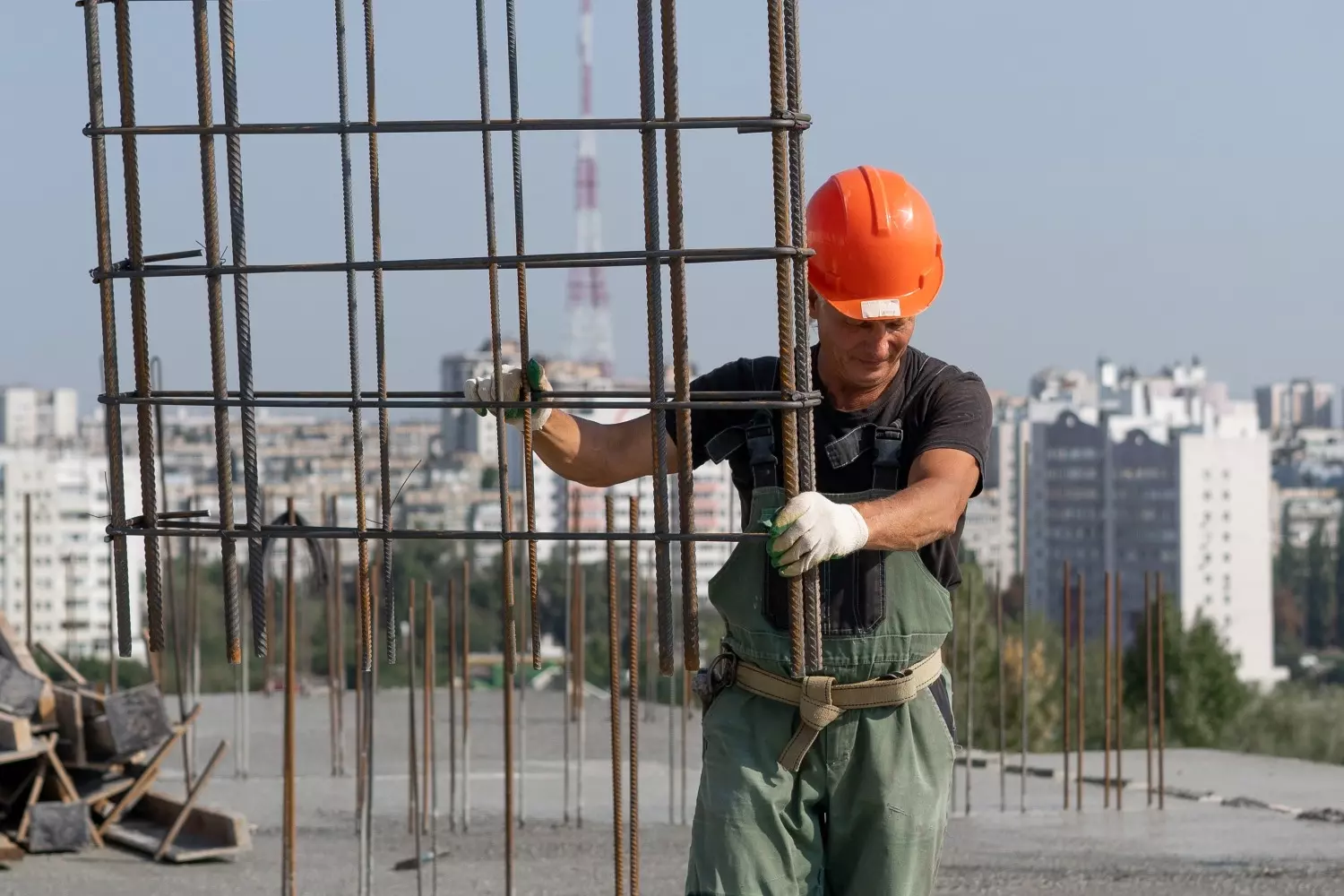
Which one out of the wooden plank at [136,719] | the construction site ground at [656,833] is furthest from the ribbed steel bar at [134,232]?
the wooden plank at [136,719]

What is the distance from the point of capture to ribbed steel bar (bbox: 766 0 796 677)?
11.4ft

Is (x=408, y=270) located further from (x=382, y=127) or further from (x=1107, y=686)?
(x=1107, y=686)

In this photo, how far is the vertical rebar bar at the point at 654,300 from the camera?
3.49 meters

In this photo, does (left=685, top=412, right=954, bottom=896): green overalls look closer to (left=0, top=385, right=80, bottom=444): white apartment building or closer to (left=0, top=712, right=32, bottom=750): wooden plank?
(left=0, top=712, right=32, bottom=750): wooden plank

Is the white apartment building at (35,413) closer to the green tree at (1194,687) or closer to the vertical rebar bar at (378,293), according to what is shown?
the green tree at (1194,687)

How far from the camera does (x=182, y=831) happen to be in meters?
8.89

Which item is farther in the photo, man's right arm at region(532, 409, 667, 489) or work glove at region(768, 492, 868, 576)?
man's right arm at region(532, 409, 667, 489)

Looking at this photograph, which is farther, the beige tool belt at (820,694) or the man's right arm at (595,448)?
the man's right arm at (595,448)

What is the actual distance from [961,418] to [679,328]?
0.66 m

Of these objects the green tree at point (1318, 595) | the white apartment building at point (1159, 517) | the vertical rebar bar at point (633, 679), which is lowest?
the green tree at point (1318, 595)

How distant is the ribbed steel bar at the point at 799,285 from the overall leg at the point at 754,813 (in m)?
0.30

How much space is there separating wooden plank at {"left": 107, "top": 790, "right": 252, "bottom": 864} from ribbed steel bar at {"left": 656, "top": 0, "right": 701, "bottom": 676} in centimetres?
561

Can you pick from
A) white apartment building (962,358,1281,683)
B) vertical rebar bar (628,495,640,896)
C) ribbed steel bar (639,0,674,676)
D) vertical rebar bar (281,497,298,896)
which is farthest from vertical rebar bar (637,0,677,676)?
white apartment building (962,358,1281,683)

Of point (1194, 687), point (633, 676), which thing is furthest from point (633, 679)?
point (1194, 687)
